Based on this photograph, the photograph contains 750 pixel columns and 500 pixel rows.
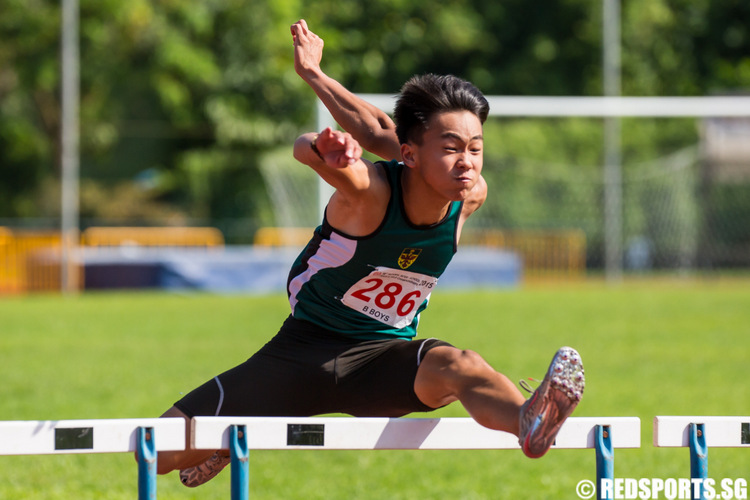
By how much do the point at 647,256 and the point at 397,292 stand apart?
2527cm

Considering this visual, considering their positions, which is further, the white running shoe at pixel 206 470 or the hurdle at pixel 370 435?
the white running shoe at pixel 206 470

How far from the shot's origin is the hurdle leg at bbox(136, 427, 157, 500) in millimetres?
3248

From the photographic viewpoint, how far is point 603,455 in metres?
3.44

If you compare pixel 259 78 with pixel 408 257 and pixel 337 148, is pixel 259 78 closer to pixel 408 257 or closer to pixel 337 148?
pixel 408 257

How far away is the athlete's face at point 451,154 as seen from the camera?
387 cm

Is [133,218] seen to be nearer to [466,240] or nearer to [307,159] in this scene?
[466,240]

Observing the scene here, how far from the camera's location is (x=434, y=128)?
12.9 feet

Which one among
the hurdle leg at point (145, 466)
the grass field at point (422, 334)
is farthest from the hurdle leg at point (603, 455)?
the grass field at point (422, 334)

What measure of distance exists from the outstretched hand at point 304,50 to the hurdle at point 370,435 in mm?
1429

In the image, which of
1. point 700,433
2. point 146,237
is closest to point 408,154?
point 700,433

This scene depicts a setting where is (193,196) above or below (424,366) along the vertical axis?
above

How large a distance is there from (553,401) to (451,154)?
1.01m

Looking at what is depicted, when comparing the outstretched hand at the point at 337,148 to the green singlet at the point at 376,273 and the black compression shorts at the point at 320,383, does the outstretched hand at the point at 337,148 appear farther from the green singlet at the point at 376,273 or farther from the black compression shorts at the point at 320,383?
the black compression shorts at the point at 320,383

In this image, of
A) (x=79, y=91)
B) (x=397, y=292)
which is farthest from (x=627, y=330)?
(x=79, y=91)
